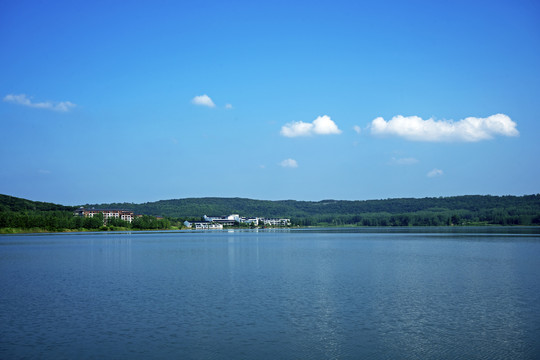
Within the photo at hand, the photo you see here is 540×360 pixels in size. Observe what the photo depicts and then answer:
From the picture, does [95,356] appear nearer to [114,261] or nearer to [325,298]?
[325,298]

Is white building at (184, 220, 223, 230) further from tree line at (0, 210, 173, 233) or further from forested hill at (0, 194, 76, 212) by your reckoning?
forested hill at (0, 194, 76, 212)

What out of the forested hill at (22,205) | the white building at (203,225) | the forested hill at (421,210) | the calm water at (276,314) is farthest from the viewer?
the white building at (203,225)

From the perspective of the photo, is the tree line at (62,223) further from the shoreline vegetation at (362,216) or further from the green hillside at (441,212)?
the green hillside at (441,212)

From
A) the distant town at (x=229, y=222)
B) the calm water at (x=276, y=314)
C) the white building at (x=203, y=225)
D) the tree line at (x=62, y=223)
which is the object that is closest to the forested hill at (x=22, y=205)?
the tree line at (x=62, y=223)

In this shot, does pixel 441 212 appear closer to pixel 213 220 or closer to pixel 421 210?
pixel 421 210

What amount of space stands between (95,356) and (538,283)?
17951 mm

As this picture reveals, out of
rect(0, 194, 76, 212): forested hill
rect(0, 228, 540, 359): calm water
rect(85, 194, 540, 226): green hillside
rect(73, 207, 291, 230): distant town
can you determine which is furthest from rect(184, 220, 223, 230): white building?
rect(0, 228, 540, 359): calm water

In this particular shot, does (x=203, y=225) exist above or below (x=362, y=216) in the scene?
below

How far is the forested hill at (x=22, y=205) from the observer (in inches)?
4669

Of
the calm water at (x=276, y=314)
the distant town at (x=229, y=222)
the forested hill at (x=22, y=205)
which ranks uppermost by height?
the forested hill at (x=22, y=205)

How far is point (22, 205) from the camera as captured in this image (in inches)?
4943

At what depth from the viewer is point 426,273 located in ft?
77.0

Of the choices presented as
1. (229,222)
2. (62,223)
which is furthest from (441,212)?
(62,223)

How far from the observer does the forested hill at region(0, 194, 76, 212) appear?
389 feet
